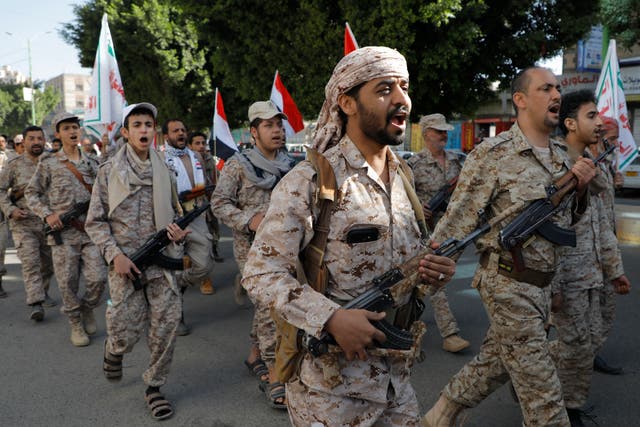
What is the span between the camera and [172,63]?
66.7ft

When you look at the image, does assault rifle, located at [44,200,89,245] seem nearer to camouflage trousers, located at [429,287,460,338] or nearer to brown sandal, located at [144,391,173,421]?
brown sandal, located at [144,391,173,421]

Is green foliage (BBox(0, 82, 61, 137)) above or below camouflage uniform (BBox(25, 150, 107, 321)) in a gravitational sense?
above

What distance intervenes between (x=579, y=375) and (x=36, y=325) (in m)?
5.15

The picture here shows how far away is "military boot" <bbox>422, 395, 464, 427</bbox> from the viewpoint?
319cm

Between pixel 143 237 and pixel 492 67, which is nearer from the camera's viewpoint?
pixel 143 237

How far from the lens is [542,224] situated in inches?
112

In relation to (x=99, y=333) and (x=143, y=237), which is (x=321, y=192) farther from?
(x=99, y=333)

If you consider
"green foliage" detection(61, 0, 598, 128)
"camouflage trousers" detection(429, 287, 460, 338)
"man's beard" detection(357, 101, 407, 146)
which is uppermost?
"green foliage" detection(61, 0, 598, 128)

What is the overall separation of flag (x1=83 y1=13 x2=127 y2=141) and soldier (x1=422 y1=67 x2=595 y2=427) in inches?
152

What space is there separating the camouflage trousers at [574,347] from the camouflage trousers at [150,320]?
250 centimetres

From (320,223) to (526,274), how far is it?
1.45 metres

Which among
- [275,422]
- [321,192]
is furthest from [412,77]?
[321,192]

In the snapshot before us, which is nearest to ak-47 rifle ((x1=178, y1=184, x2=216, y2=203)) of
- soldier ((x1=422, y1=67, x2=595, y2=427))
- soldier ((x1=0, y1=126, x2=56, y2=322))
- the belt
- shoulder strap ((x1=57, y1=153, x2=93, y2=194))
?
shoulder strap ((x1=57, y1=153, x2=93, y2=194))

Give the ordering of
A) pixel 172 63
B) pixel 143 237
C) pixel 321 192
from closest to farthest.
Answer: pixel 321 192
pixel 143 237
pixel 172 63
